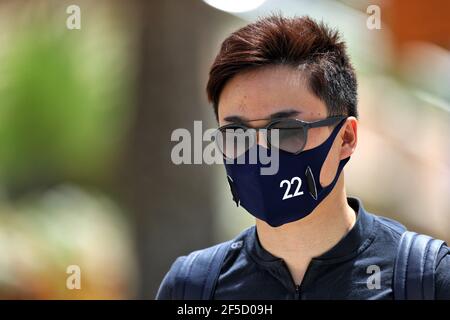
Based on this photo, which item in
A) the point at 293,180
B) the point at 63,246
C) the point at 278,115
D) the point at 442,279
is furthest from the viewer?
the point at 63,246

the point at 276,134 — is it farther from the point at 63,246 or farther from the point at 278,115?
the point at 63,246

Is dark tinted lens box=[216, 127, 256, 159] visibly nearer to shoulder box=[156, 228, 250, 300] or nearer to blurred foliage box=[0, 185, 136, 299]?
shoulder box=[156, 228, 250, 300]

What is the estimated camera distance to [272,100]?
207cm

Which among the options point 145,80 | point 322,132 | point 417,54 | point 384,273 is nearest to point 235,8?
point 145,80

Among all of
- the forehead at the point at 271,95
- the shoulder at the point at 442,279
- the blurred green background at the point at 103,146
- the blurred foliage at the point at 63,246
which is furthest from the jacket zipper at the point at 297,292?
the blurred foliage at the point at 63,246

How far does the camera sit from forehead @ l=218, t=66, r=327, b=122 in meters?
2.07

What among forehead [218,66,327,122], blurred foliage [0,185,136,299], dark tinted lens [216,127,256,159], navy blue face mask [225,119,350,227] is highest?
forehead [218,66,327,122]

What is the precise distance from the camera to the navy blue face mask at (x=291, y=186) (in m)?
2.15

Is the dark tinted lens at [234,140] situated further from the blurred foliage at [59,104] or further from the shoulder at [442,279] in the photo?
the blurred foliage at [59,104]

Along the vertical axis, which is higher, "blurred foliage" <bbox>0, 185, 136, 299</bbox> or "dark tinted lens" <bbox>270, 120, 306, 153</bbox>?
"dark tinted lens" <bbox>270, 120, 306, 153</bbox>

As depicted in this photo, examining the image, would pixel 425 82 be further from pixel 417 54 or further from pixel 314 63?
pixel 314 63

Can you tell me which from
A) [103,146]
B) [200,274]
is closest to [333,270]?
[200,274]

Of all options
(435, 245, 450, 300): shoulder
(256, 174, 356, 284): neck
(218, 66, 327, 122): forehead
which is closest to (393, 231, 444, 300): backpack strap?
(435, 245, 450, 300): shoulder

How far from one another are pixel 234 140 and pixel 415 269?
0.66m
